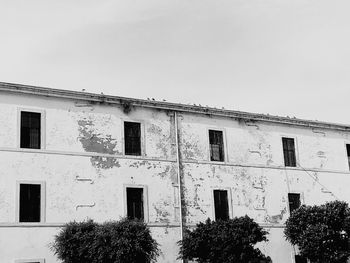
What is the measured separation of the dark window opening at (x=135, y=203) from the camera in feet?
78.2

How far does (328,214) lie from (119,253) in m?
9.62

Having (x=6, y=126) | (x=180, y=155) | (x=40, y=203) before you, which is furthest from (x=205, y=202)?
(x=6, y=126)

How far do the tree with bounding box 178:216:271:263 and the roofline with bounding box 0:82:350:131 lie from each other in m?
5.68

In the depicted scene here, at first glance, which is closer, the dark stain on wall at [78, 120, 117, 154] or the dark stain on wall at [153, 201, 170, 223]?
the dark stain on wall at [78, 120, 117, 154]

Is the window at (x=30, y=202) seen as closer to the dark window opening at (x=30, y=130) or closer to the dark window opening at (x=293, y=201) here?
the dark window opening at (x=30, y=130)

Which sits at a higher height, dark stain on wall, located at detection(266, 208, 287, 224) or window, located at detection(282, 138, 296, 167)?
window, located at detection(282, 138, 296, 167)

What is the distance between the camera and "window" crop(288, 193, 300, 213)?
1111 inches

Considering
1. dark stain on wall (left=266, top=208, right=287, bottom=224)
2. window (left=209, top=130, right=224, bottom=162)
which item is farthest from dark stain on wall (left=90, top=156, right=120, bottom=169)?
dark stain on wall (left=266, top=208, right=287, bottom=224)

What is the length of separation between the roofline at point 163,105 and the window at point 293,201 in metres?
3.59

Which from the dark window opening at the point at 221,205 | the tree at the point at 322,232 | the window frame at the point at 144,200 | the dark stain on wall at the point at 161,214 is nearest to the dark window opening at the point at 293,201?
the tree at the point at 322,232

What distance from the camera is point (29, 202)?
2183 cm

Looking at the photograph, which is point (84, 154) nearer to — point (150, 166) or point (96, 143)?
point (96, 143)

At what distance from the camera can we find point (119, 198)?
77.4 feet

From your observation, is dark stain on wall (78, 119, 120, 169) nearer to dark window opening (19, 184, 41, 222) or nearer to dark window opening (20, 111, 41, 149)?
dark window opening (20, 111, 41, 149)
